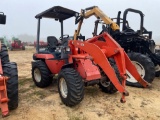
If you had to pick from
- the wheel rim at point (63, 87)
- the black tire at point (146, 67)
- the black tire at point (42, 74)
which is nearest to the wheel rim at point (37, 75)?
the black tire at point (42, 74)

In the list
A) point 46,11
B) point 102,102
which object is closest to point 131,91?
point 102,102

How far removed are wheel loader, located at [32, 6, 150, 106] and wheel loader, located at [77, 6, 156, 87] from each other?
2.14ft

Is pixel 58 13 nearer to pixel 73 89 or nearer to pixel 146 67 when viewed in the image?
pixel 73 89

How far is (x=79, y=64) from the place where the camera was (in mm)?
5254

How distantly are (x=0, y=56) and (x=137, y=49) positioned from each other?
489cm

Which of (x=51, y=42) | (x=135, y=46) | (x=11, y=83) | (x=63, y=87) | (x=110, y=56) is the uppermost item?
(x=51, y=42)

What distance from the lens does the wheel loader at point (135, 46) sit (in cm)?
604

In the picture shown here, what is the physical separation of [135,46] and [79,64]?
3174 mm

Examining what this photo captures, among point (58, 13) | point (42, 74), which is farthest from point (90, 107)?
point (58, 13)

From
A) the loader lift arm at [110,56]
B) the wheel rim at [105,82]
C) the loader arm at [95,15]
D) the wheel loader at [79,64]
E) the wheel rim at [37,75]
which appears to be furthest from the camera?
the wheel rim at [37,75]

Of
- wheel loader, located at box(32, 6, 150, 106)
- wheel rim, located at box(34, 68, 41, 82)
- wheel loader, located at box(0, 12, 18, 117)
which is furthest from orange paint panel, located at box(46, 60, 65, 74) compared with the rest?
wheel loader, located at box(0, 12, 18, 117)

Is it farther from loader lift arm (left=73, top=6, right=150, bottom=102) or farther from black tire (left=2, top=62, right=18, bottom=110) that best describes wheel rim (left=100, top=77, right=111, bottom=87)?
black tire (left=2, top=62, right=18, bottom=110)

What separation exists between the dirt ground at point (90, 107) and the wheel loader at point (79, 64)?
0.90ft

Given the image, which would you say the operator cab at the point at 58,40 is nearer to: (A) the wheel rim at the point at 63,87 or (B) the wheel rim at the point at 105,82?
(A) the wheel rim at the point at 63,87
